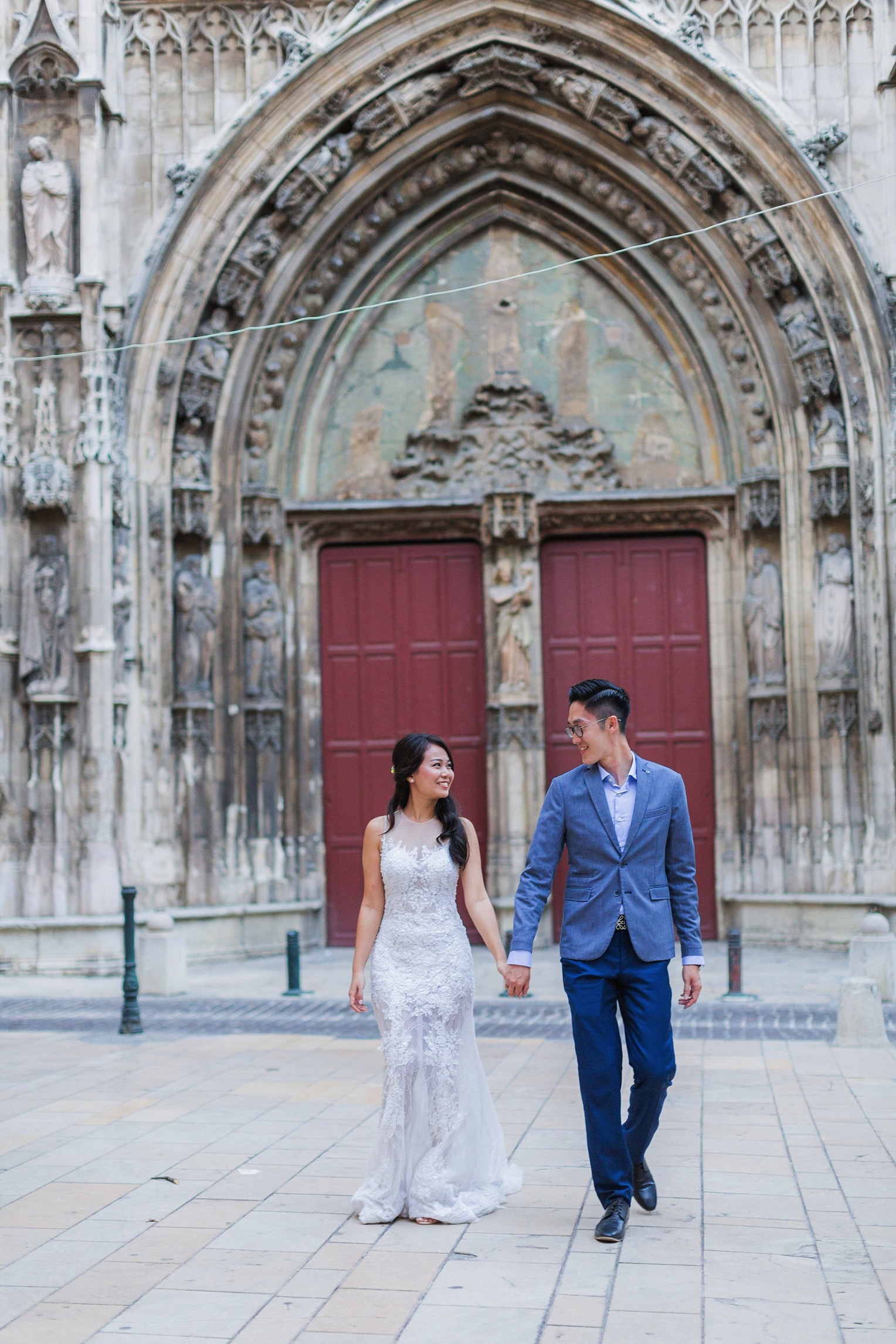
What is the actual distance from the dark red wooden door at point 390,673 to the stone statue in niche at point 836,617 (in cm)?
341

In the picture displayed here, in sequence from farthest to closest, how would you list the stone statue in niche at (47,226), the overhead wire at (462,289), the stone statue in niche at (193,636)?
the stone statue in niche at (193,636)
the overhead wire at (462,289)
the stone statue in niche at (47,226)

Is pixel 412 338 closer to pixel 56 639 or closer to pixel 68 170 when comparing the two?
pixel 68 170

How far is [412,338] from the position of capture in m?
15.5

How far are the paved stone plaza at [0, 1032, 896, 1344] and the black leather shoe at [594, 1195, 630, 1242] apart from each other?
0.05m

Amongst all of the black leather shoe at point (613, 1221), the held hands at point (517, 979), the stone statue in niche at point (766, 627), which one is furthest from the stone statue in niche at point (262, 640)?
the black leather shoe at point (613, 1221)

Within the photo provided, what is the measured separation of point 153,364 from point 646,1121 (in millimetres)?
10394

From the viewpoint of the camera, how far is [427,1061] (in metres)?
5.21

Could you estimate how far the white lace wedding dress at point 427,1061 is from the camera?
201 inches

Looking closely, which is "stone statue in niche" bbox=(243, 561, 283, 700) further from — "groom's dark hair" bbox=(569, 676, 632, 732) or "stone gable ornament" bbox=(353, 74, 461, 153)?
"groom's dark hair" bbox=(569, 676, 632, 732)

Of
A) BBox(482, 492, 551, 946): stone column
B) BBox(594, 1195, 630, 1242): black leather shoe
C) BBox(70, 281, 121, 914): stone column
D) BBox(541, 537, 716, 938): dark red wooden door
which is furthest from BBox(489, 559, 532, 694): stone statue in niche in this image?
BBox(594, 1195, 630, 1242): black leather shoe

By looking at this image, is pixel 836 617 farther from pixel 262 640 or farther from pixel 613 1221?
pixel 613 1221

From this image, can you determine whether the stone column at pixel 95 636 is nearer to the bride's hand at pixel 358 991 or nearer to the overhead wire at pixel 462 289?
the overhead wire at pixel 462 289

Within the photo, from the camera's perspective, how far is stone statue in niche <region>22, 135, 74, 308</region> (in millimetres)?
13023

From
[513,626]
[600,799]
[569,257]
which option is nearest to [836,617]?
[513,626]
